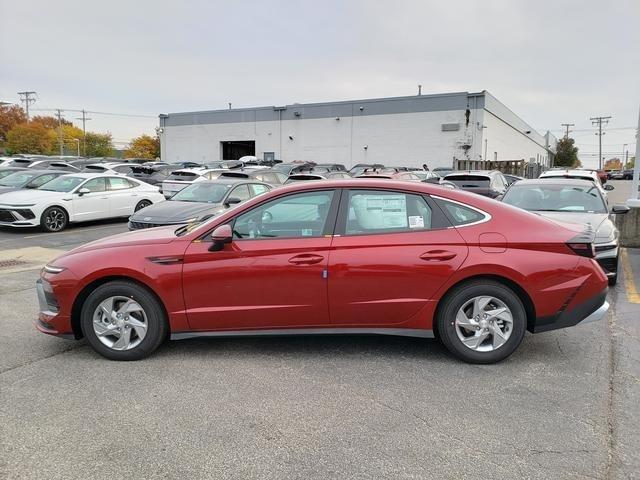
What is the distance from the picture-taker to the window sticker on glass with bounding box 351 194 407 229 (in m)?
4.35

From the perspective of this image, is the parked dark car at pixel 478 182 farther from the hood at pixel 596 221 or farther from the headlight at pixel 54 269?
the headlight at pixel 54 269

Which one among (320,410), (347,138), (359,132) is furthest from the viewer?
(347,138)

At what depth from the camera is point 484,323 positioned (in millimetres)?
4219

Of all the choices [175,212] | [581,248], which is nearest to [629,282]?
[581,248]

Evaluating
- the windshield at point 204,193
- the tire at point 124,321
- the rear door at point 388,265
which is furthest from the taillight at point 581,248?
the windshield at point 204,193

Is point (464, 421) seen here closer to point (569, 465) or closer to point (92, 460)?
point (569, 465)

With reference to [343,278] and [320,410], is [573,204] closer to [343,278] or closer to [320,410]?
[343,278]

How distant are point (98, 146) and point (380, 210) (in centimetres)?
10085

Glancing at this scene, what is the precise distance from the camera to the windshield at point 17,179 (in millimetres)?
15164

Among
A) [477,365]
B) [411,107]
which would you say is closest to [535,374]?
[477,365]

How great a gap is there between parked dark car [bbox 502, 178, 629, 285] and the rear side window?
3.35 m

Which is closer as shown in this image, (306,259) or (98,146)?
(306,259)

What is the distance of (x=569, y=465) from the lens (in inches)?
114

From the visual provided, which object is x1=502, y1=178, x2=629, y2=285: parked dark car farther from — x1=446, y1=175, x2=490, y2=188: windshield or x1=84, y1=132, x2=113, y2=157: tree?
x1=84, y1=132, x2=113, y2=157: tree
